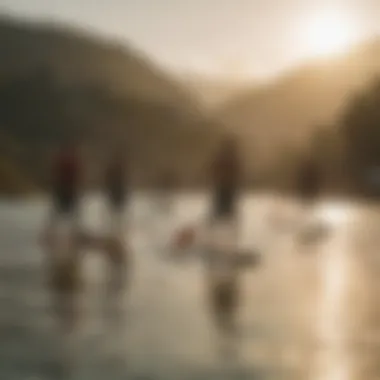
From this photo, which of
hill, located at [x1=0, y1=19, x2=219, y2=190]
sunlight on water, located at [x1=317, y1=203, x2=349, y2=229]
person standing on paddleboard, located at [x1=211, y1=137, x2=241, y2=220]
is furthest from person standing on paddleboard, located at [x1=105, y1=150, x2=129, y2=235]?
sunlight on water, located at [x1=317, y1=203, x2=349, y2=229]

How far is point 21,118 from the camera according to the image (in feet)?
4.50

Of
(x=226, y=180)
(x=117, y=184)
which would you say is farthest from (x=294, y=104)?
(x=117, y=184)

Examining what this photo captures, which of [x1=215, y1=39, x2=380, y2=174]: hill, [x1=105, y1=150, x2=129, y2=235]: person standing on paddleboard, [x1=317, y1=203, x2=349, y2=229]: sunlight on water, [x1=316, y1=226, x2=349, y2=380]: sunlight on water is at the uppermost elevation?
[x1=215, y1=39, x2=380, y2=174]: hill

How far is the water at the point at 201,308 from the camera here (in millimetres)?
1283

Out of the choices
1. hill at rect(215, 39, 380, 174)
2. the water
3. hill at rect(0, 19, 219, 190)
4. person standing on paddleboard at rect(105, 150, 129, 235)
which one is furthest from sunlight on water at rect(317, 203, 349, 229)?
person standing on paddleboard at rect(105, 150, 129, 235)

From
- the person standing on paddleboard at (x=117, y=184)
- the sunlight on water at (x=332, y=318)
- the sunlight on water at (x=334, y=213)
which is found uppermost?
the person standing on paddleboard at (x=117, y=184)

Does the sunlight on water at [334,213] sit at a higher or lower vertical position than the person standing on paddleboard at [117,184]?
lower

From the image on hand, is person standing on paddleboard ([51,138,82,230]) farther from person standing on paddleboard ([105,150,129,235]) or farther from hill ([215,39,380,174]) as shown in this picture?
hill ([215,39,380,174])

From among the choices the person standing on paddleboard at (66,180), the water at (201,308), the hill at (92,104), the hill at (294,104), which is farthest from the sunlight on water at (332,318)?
the person standing on paddleboard at (66,180)

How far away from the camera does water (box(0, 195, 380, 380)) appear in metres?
1.28

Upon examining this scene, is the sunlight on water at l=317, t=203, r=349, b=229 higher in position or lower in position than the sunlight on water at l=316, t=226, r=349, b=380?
higher

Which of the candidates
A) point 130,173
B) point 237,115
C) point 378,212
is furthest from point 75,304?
point 378,212

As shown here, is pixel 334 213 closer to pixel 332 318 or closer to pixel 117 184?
pixel 332 318

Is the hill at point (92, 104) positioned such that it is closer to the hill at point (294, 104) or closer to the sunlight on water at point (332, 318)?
the hill at point (294, 104)
